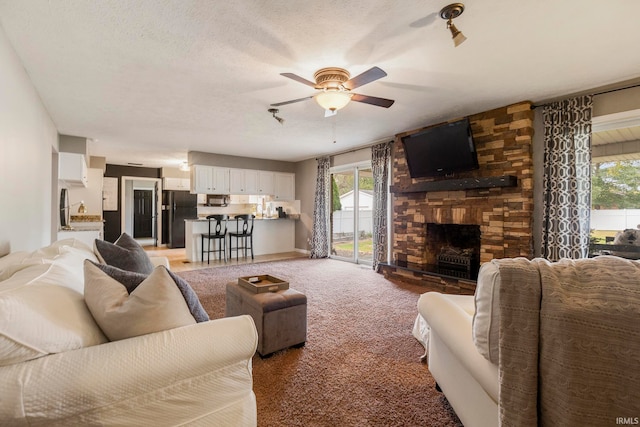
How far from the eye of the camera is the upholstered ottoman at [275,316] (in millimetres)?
2256

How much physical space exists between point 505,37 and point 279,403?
294 cm

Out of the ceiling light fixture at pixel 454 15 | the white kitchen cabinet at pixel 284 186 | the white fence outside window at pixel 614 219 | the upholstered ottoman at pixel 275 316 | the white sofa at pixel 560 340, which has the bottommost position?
the upholstered ottoman at pixel 275 316

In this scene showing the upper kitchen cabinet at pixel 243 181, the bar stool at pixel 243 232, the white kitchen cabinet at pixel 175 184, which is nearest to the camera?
the bar stool at pixel 243 232

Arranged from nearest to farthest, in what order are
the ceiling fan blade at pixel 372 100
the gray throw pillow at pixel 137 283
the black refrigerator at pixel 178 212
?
the gray throw pillow at pixel 137 283 → the ceiling fan blade at pixel 372 100 → the black refrigerator at pixel 178 212

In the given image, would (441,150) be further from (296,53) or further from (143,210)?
(143,210)

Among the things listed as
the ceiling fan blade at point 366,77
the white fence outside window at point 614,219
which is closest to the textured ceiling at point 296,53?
the ceiling fan blade at point 366,77

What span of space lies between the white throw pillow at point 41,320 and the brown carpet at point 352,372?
1.04 meters

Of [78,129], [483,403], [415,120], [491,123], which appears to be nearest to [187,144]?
[78,129]

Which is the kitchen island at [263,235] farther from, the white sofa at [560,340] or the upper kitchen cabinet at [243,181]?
the white sofa at [560,340]

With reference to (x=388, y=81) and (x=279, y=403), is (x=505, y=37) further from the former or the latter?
(x=279, y=403)

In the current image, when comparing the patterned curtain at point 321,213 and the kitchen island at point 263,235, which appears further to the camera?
the patterned curtain at point 321,213

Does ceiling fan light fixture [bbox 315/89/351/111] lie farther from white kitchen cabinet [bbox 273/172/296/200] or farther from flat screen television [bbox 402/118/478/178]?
white kitchen cabinet [bbox 273/172/296/200]

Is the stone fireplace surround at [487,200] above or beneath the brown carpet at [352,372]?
above

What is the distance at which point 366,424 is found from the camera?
1587 mm
